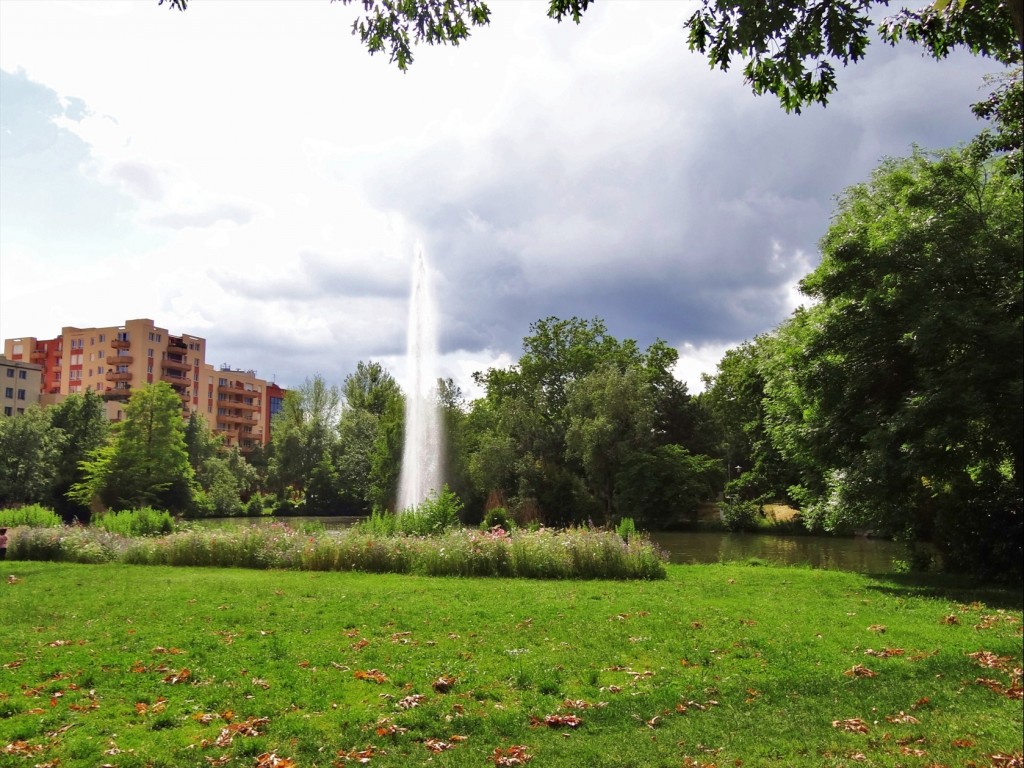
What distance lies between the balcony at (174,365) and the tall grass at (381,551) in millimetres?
76432

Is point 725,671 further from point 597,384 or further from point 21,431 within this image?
point 21,431

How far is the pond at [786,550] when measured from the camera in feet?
77.2

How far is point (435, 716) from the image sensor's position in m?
5.67

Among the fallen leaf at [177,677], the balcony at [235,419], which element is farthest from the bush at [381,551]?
the balcony at [235,419]

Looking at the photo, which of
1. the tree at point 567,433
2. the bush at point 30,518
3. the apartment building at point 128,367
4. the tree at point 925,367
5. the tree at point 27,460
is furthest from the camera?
the apartment building at point 128,367

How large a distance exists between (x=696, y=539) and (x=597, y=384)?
13.3 m

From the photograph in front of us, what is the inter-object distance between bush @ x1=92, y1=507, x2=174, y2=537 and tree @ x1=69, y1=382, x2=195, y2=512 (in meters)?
28.2

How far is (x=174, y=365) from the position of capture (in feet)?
297

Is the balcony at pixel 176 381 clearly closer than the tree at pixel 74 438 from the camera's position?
No

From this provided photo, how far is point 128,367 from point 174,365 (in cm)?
511

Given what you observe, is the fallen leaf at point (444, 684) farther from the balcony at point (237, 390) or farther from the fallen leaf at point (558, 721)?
the balcony at point (237, 390)

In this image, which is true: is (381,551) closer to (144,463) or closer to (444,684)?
(444,684)

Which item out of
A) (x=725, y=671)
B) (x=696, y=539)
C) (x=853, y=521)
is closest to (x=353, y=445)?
(x=696, y=539)

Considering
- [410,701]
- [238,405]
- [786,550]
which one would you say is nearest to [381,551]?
[410,701]
